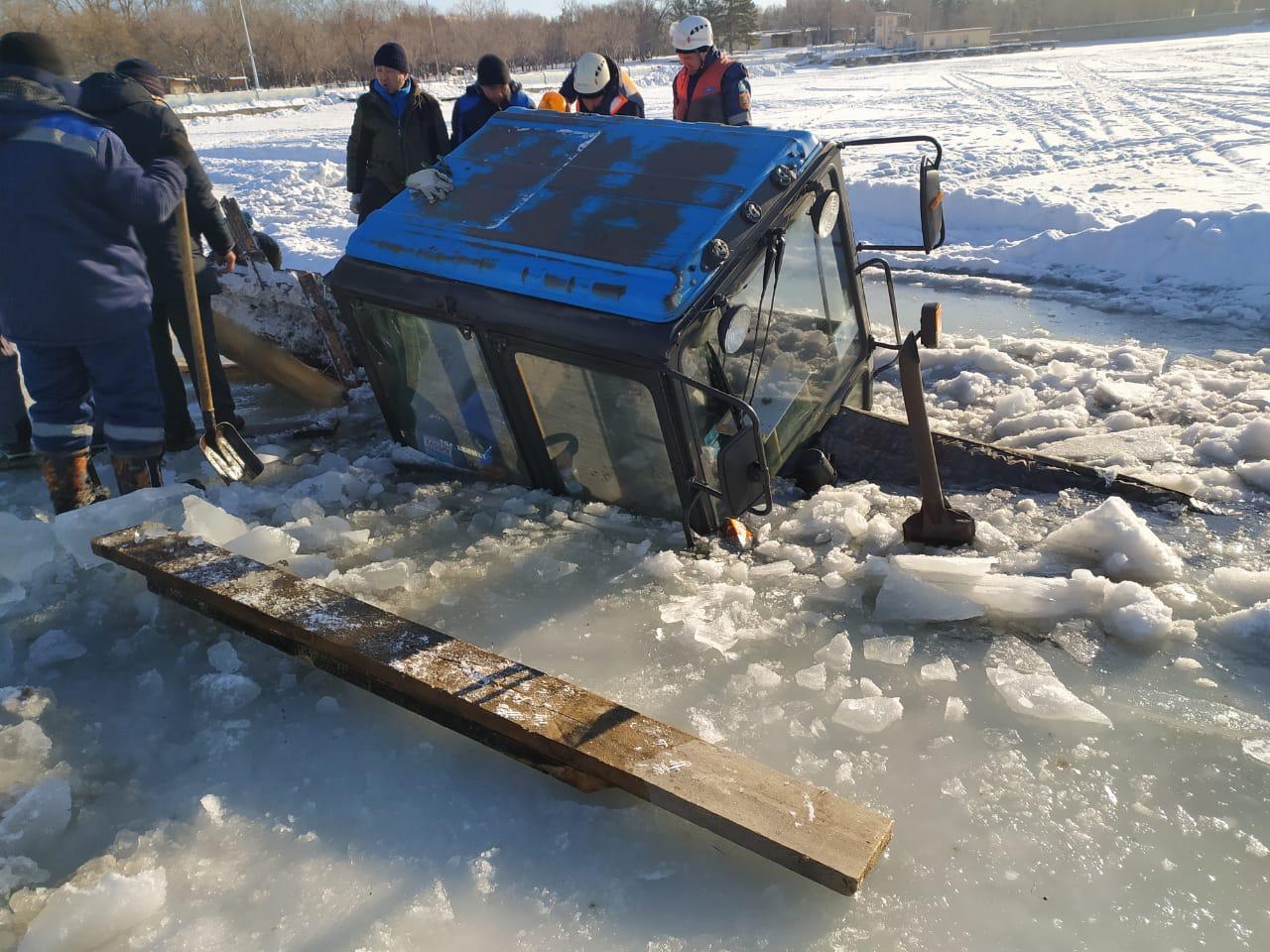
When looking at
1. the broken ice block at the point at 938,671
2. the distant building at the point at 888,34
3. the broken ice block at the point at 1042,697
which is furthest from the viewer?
the distant building at the point at 888,34

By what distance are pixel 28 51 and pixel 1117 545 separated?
4.35 meters

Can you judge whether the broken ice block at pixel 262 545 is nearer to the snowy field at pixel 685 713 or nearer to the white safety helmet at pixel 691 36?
the snowy field at pixel 685 713

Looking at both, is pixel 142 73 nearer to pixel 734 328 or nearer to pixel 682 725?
pixel 734 328

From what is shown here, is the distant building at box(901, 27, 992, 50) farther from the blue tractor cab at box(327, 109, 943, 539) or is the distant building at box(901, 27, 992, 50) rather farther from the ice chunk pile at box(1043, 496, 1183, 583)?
the ice chunk pile at box(1043, 496, 1183, 583)

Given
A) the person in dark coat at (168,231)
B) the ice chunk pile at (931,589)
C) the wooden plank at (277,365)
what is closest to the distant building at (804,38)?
the wooden plank at (277,365)

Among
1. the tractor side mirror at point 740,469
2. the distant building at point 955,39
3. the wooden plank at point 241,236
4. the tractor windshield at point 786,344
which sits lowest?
the tractor side mirror at point 740,469

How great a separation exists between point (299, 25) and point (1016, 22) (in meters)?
50.6

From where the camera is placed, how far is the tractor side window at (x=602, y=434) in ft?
9.72

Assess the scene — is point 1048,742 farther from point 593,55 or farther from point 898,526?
point 593,55

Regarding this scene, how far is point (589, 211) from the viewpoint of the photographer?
10.4ft

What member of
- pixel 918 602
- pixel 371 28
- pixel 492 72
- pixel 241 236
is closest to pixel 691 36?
pixel 492 72

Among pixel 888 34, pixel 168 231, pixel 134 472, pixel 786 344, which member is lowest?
pixel 134 472

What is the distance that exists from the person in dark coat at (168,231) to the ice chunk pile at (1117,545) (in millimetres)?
3937

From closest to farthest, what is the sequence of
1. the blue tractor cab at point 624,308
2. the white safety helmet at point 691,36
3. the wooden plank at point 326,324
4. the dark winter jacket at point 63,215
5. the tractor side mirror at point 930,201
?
the blue tractor cab at point 624,308 < the tractor side mirror at point 930,201 < the dark winter jacket at point 63,215 < the wooden plank at point 326,324 < the white safety helmet at point 691,36
